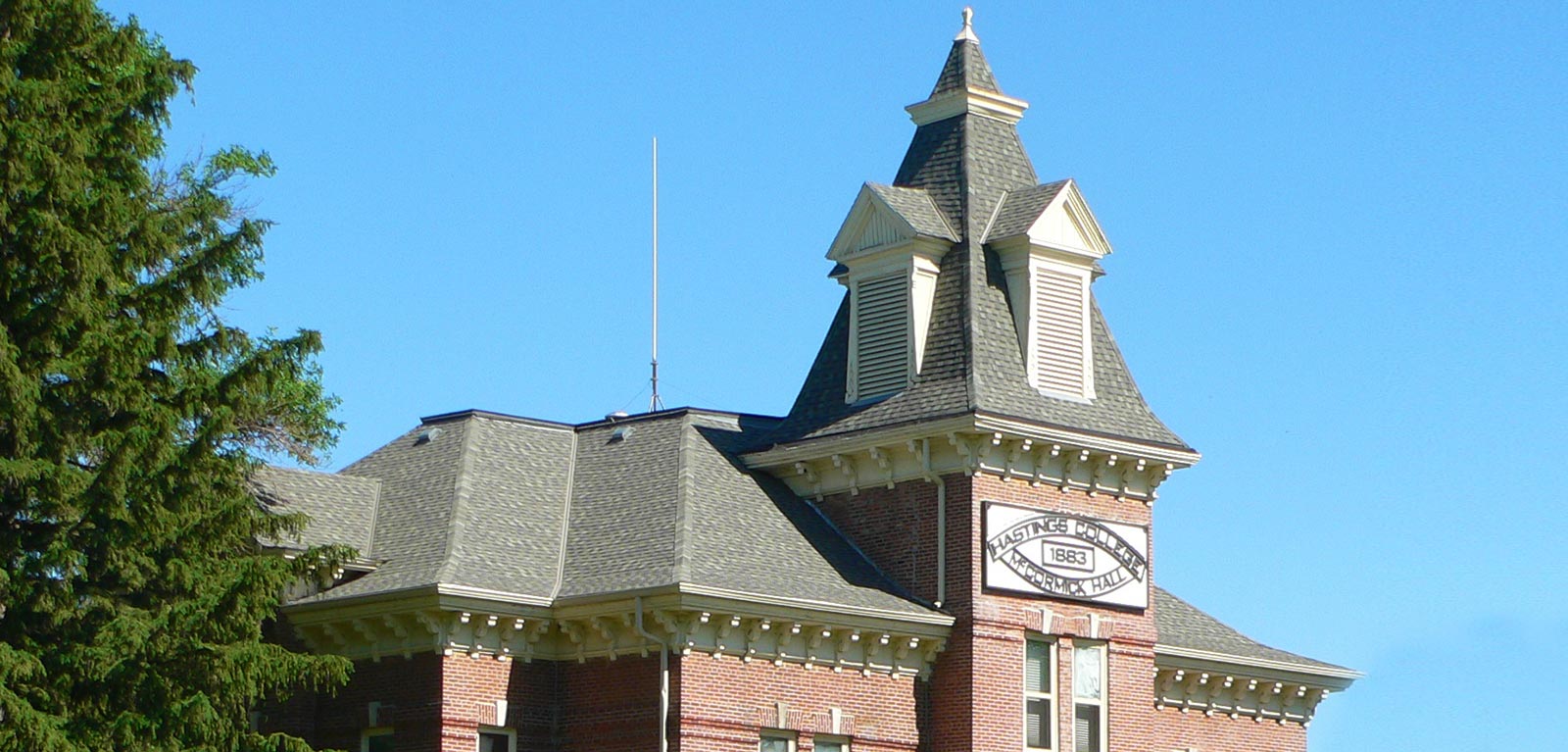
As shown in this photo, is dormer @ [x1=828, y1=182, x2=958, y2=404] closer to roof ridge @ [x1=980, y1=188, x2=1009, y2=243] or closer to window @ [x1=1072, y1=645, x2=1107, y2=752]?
roof ridge @ [x1=980, y1=188, x2=1009, y2=243]

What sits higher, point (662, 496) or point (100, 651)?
point (662, 496)

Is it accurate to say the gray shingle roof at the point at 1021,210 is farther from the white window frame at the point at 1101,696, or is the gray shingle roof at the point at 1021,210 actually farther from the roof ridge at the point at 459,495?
the roof ridge at the point at 459,495

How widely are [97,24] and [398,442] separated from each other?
9223mm

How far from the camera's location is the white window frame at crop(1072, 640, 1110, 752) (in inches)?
1303

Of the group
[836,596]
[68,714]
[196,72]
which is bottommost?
[68,714]

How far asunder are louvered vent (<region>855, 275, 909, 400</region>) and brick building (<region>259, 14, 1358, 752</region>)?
48mm

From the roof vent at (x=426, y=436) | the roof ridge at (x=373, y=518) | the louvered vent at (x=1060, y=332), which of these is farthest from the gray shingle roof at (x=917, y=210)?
the roof ridge at (x=373, y=518)

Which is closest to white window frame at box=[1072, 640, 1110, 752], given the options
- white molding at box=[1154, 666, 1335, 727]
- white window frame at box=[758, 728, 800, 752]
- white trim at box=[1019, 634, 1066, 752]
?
white trim at box=[1019, 634, 1066, 752]

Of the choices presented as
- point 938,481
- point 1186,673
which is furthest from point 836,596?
point 1186,673

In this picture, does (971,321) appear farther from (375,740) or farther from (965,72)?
(375,740)

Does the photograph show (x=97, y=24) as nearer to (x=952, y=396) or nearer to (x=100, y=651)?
(x=100, y=651)

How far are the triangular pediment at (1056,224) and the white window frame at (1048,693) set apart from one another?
5.47m

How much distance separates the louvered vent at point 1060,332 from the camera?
34250mm

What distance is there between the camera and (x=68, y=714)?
86.3 feet
